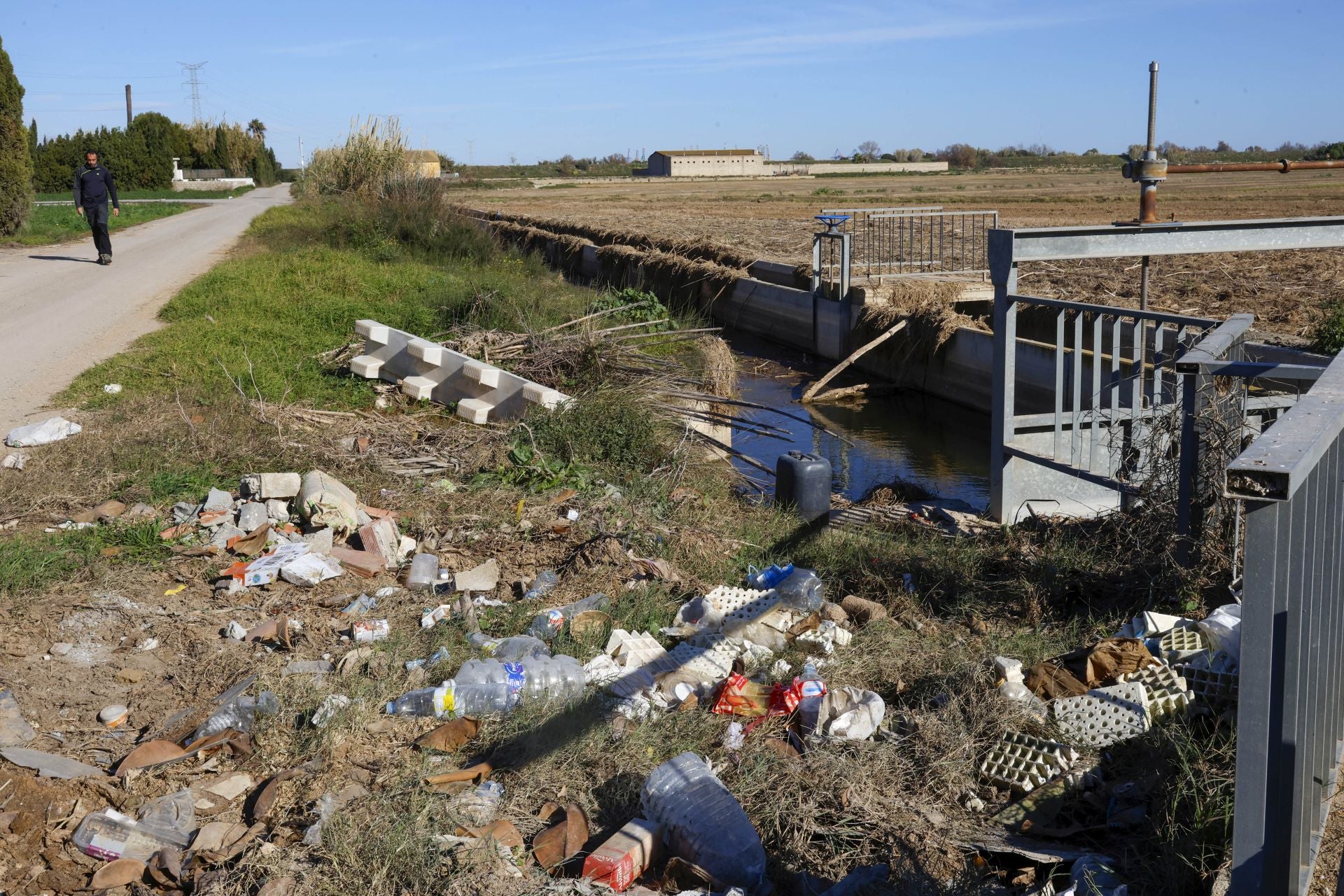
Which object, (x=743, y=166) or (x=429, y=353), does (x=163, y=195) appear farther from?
(x=743, y=166)

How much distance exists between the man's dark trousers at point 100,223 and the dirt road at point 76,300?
377 mm

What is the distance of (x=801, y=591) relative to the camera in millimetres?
5359

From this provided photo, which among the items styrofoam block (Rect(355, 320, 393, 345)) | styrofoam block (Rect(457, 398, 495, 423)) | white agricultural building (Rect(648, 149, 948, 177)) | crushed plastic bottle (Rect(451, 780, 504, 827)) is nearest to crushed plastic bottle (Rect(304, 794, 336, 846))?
crushed plastic bottle (Rect(451, 780, 504, 827))

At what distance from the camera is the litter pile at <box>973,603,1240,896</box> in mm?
3457

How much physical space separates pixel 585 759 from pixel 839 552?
2.78 metres

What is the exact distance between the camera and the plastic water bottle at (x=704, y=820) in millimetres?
3207

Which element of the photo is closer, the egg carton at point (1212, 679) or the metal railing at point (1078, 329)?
the egg carton at point (1212, 679)

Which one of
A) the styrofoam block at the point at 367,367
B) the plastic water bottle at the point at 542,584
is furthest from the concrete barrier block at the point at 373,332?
the plastic water bottle at the point at 542,584

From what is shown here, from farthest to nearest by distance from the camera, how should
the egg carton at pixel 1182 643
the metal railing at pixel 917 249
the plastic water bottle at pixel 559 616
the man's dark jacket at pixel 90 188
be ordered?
1. the man's dark jacket at pixel 90 188
2. the metal railing at pixel 917 249
3. the plastic water bottle at pixel 559 616
4. the egg carton at pixel 1182 643

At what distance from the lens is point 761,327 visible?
65.7 feet

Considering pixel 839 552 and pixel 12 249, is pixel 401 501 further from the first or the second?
pixel 12 249

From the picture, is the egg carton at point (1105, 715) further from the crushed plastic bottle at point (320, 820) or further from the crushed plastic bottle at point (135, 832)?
the crushed plastic bottle at point (135, 832)

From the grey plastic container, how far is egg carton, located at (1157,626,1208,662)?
3.11 m

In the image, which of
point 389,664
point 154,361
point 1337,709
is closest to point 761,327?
point 154,361
